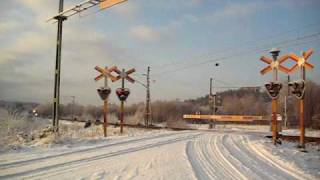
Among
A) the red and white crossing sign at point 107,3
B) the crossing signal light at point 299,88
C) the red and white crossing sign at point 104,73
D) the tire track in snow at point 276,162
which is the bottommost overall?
the tire track in snow at point 276,162

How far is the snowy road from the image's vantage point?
10.4 m

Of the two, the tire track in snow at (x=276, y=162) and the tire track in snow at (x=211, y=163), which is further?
the tire track in snow at (x=276, y=162)

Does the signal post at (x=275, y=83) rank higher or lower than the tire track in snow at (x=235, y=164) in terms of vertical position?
higher

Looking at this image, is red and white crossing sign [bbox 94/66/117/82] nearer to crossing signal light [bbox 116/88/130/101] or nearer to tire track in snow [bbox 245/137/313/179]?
crossing signal light [bbox 116/88/130/101]

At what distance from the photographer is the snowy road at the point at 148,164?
10.4 metres

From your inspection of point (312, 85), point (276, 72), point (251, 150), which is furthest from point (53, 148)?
point (312, 85)

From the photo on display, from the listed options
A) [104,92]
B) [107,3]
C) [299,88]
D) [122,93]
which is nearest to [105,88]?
[104,92]

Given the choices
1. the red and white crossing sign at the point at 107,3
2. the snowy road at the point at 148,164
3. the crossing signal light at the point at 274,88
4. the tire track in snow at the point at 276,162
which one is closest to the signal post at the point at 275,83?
the crossing signal light at the point at 274,88

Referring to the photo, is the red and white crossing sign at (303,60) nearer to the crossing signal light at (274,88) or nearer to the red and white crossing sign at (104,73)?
the crossing signal light at (274,88)

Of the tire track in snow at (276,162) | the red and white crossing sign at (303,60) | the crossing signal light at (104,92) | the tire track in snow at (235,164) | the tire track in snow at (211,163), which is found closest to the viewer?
the tire track in snow at (211,163)

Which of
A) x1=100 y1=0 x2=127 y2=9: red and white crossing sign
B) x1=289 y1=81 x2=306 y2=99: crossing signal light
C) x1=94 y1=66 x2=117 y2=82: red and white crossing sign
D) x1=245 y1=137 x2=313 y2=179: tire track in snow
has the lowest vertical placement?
x1=245 y1=137 x2=313 y2=179: tire track in snow

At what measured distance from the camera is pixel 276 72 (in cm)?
2080

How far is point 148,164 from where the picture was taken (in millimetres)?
12000

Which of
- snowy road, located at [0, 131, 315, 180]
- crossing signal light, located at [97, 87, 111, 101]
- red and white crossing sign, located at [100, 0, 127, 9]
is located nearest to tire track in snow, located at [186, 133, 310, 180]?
snowy road, located at [0, 131, 315, 180]
